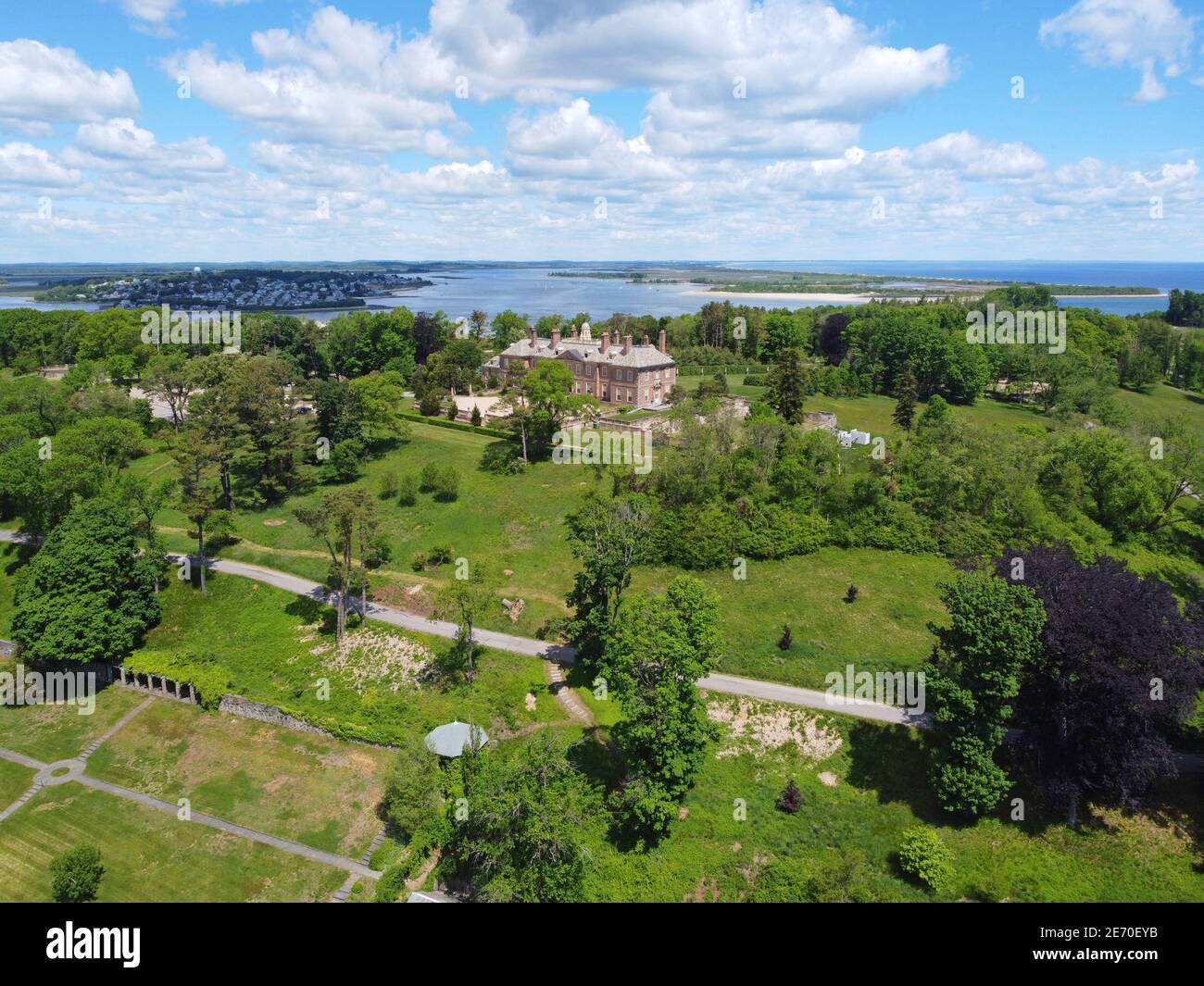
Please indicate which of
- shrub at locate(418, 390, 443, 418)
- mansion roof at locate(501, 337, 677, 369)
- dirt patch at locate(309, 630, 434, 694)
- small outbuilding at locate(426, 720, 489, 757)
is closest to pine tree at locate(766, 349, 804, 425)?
mansion roof at locate(501, 337, 677, 369)

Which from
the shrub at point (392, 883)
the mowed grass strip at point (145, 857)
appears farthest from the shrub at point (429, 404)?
the shrub at point (392, 883)

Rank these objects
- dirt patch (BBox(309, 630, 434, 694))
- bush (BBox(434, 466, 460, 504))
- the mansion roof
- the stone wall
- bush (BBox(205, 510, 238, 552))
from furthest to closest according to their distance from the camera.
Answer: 1. the mansion roof
2. bush (BBox(434, 466, 460, 504))
3. bush (BBox(205, 510, 238, 552))
4. dirt patch (BBox(309, 630, 434, 694))
5. the stone wall

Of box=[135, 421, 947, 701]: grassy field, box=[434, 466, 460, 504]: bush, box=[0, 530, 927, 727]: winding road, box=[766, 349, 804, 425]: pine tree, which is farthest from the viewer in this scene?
box=[766, 349, 804, 425]: pine tree

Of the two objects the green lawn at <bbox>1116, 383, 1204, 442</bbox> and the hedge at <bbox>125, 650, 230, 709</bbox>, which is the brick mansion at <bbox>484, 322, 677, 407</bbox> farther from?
the green lawn at <bbox>1116, 383, 1204, 442</bbox>

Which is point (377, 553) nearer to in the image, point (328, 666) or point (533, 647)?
point (328, 666)


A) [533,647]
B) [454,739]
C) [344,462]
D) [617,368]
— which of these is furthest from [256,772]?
[617,368]
